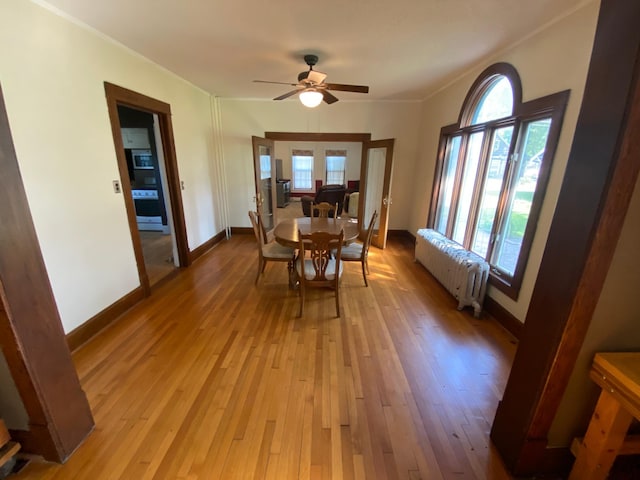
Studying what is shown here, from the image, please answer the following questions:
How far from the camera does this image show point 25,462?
137 centimetres

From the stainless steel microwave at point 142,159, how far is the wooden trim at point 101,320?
3429 millimetres

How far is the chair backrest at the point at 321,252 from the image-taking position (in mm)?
2473

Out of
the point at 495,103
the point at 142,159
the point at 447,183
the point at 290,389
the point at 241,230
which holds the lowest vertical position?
the point at 290,389

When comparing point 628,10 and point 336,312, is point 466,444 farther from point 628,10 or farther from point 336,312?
point 628,10

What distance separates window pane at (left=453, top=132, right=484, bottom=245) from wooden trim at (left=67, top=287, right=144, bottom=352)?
4010 mm

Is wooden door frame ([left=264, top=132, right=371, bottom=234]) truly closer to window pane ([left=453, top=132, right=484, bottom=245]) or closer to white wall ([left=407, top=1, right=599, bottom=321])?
window pane ([left=453, top=132, right=484, bottom=245])

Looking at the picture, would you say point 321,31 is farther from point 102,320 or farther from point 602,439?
point 102,320

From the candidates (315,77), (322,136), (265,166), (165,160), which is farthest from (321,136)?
(165,160)

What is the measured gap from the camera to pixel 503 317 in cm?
262

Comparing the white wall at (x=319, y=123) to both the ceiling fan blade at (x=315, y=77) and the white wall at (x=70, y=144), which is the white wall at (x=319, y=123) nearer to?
the white wall at (x=70, y=144)

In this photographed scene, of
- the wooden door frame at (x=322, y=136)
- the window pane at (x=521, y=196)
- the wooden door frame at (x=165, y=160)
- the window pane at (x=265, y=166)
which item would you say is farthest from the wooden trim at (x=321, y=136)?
the window pane at (x=521, y=196)

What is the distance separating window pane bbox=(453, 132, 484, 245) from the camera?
3342mm

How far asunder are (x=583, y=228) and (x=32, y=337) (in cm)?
238

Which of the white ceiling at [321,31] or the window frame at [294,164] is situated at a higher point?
the white ceiling at [321,31]
